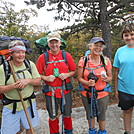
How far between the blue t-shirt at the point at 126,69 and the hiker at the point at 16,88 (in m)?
1.53

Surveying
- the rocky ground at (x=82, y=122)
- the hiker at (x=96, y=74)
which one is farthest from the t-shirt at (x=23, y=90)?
the rocky ground at (x=82, y=122)

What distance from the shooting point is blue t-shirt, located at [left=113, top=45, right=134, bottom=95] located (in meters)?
2.16

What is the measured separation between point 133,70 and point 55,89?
1435mm

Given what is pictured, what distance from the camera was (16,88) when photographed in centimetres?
187

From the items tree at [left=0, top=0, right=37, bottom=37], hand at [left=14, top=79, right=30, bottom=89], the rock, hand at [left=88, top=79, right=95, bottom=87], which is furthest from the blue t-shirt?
tree at [left=0, top=0, right=37, bottom=37]

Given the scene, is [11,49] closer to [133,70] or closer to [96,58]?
[96,58]

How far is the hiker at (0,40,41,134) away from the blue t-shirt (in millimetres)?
1527

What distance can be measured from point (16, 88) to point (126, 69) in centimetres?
186

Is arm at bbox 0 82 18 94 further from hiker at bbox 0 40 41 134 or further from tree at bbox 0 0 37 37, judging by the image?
tree at bbox 0 0 37 37

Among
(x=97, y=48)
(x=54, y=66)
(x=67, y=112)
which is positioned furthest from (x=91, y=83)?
(x=67, y=112)

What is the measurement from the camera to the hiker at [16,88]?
184cm

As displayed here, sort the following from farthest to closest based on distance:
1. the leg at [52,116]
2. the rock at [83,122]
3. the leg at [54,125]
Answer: the rock at [83,122]
the leg at [54,125]
the leg at [52,116]

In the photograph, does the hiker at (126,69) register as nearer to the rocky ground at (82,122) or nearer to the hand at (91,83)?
the hand at (91,83)

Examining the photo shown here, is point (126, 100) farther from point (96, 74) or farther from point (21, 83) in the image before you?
point (21, 83)
